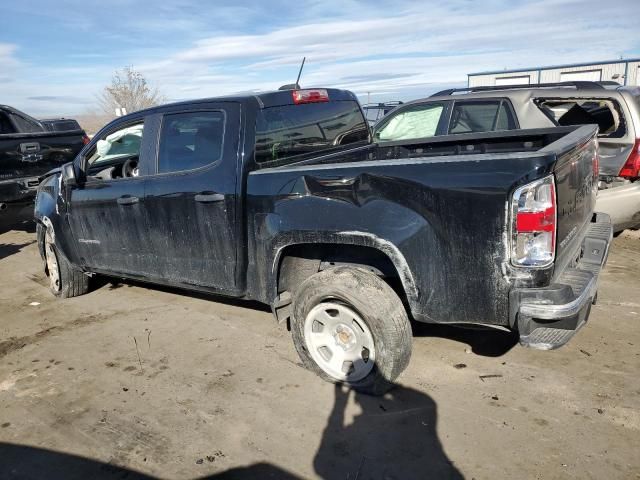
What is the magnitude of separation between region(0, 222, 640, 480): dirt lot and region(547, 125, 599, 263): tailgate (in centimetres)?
92

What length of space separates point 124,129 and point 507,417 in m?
3.71

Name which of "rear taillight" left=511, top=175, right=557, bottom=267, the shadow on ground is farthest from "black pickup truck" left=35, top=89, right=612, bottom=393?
the shadow on ground

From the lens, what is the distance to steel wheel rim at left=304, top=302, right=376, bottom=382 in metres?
3.25

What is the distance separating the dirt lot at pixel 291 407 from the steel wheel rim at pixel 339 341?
15 centimetres

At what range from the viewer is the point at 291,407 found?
10.6 ft

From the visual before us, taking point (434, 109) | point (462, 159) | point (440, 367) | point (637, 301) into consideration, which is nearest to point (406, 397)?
point (440, 367)

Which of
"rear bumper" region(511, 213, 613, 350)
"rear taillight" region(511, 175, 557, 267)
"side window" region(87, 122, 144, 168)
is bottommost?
"rear bumper" region(511, 213, 613, 350)

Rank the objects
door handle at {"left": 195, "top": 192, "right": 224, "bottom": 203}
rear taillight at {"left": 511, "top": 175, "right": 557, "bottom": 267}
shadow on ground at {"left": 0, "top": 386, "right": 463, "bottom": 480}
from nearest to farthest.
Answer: rear taillight at {"left": 511, "top": 175, "right": 557, "bottom": 267} → shadow on ground at {"left": 0, "top": 386, "right": 463, "bottom": 480} → door handle at {"left": 195, "top": 192, "right": 224, "bottom": 203}

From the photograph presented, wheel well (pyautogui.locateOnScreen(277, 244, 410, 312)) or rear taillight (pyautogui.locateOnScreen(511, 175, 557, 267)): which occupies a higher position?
rear taillight (pyautogui.locateOnScreen(511, 175, 557, 267))

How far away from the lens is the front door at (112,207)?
4.33 metres

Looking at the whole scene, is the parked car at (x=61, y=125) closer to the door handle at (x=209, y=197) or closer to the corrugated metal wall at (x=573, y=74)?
the door handle at (x=209, y=197)

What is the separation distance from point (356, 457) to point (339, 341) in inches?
31.9

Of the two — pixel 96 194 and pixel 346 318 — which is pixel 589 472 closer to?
pixel 346 318

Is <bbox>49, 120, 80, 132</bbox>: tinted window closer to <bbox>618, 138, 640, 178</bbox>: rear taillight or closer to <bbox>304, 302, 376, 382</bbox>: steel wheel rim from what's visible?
<bbox>304, 302, 376, 382</bbox>: steel wheel rim
